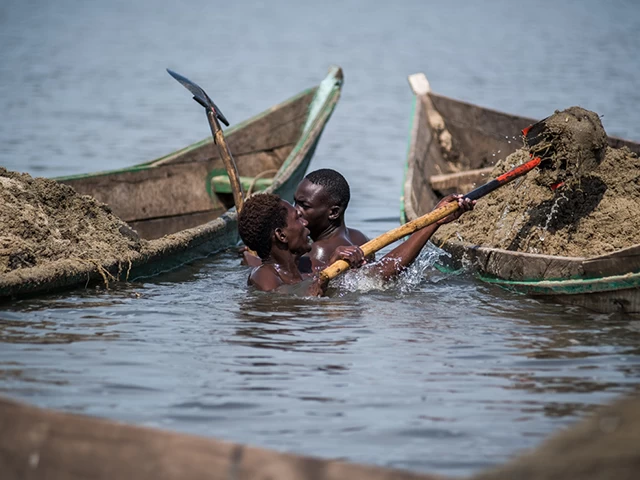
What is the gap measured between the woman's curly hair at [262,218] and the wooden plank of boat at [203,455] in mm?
3293

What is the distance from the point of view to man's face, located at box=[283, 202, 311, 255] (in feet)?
21.0

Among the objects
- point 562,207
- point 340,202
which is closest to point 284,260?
point 340,202

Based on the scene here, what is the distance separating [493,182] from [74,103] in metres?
14.7

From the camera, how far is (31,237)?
6406 millimetres

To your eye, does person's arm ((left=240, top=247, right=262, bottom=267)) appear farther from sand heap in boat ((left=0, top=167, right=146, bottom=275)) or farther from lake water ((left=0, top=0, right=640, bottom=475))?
sand heap in boat ((left=0, top=167, right=146, bottom=275))

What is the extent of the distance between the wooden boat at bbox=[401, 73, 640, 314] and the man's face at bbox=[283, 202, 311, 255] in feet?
3.81

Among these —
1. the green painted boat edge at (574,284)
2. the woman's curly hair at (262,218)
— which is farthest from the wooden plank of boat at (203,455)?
the woman's curly hair at (262,218)

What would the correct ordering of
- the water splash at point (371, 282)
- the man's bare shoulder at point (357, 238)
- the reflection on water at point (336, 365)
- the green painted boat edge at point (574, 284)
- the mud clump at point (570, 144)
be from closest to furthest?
the reflection on water at point (336, 365), the green painted boat edge at point (574, 284), the mud clump at point (570, 144), the water splash at point (371, 282), the man's bare shoulder at point (357, 238)

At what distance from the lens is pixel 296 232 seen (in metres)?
6.39

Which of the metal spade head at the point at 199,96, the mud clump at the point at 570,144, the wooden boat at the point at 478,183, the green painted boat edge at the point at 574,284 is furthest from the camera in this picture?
the metal spade head at the point at 199,96

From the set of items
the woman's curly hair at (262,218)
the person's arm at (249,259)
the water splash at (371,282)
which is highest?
the woman's curly hair at (262,218)

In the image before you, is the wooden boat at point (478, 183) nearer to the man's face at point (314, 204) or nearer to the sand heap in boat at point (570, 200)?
the sand heap in boat at point (570, 200)

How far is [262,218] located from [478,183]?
3.25 metres

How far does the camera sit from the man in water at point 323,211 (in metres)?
6.77
